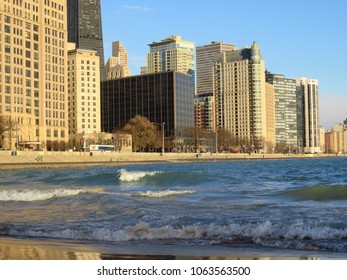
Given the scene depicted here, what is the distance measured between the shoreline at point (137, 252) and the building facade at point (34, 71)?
465 ft

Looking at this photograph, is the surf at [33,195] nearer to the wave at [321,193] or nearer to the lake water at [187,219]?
the lake water at [187,219]

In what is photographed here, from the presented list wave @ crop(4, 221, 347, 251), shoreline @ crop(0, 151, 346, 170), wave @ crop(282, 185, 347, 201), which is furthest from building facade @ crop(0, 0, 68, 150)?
wave @ crop(4, 221, 347, 251)

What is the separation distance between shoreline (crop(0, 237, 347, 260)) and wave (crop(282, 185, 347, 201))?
14.5 m

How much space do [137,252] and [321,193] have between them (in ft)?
61.1

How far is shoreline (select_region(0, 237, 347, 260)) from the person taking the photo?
11.3 m

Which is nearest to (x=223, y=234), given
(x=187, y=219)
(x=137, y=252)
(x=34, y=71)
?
(x=187, y=219)

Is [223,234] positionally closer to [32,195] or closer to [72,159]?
[32,195]

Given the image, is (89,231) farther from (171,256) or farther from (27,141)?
(27,141)

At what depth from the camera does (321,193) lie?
28.5 metres

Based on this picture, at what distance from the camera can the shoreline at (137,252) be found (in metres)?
11.3

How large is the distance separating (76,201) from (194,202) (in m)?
6.35

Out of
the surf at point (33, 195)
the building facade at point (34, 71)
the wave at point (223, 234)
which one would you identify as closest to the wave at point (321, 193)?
the wave at point (223, 234)
